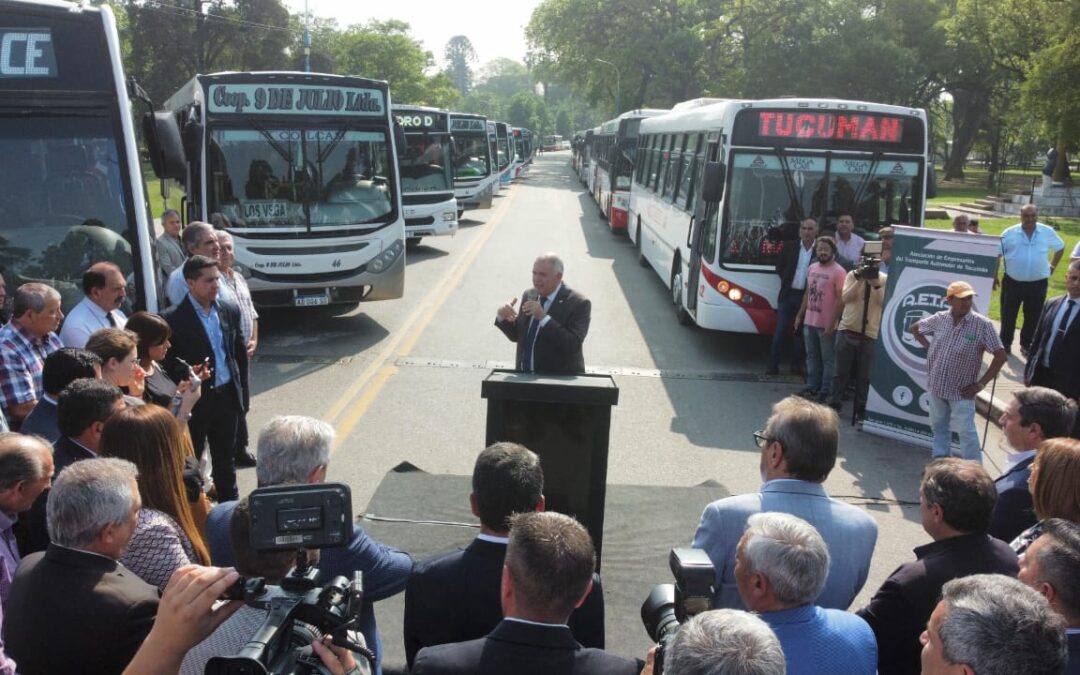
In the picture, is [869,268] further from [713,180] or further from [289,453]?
[289,453]

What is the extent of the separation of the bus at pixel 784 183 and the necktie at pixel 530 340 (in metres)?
4.44

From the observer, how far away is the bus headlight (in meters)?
12.5

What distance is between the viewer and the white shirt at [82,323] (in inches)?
239

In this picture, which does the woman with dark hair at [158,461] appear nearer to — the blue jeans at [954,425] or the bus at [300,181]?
the blue jeans at [954,425]

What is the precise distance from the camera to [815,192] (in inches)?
428

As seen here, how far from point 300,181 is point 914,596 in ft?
34.1

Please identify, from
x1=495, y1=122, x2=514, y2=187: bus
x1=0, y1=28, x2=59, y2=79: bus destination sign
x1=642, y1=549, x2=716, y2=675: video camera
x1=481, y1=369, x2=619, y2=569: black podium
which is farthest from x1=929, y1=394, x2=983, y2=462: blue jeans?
x1=495, y1=122, x2=514, y2=187: bus

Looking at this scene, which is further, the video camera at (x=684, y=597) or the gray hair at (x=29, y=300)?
the gray hair at (x=29, y=300)

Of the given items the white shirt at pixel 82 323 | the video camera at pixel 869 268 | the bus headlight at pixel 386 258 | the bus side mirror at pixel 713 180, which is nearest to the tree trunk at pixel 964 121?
the bus side mirror at pixel 713 180

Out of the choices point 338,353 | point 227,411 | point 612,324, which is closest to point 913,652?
point 227,411

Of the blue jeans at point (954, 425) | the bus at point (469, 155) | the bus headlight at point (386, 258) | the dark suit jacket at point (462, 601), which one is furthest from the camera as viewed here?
the bus at point (469, 155)

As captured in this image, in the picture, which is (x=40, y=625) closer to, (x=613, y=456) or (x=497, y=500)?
(x=497, y=500)

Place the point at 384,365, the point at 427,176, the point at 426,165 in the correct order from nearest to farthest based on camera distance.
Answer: the point at 384,365
the point at 427,176
the point at 426,165

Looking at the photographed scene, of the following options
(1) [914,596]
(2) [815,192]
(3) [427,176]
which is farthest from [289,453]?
(3) [427,176]
